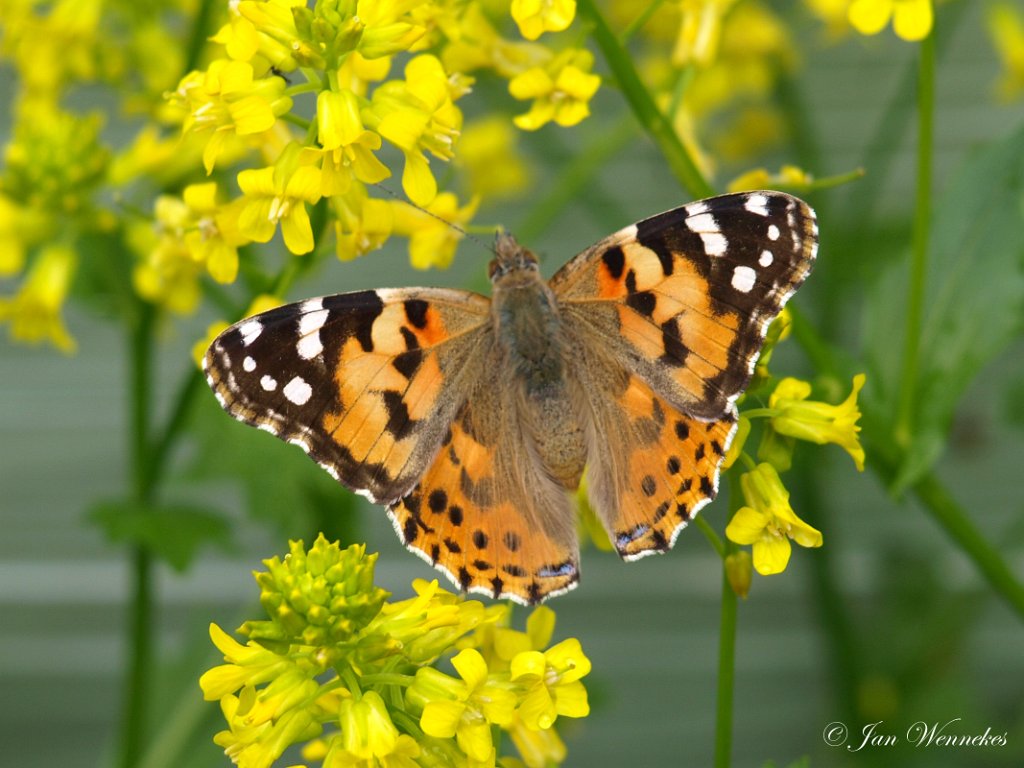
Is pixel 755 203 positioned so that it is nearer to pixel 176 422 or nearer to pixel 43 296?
pixel 176 422

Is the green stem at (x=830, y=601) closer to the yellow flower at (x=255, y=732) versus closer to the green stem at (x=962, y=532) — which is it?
the green stem at (x=962, y=532)

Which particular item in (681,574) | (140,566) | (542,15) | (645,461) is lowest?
(681,574)

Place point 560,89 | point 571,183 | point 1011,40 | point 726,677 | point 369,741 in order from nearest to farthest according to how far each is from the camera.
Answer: point 369,741, point 726,677, point 560,89, point 571,183, point 1011,40

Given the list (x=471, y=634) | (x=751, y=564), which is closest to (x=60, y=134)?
(x=471, y=634)

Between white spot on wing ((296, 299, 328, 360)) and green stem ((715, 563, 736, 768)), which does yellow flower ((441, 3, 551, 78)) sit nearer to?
white spot on wing ((296, 299, 328, 360))

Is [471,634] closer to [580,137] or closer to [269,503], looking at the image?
[269,503]

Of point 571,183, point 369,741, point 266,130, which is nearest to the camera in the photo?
point 369,741

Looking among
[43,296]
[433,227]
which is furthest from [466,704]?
[43,296]

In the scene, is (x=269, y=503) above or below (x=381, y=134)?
below
